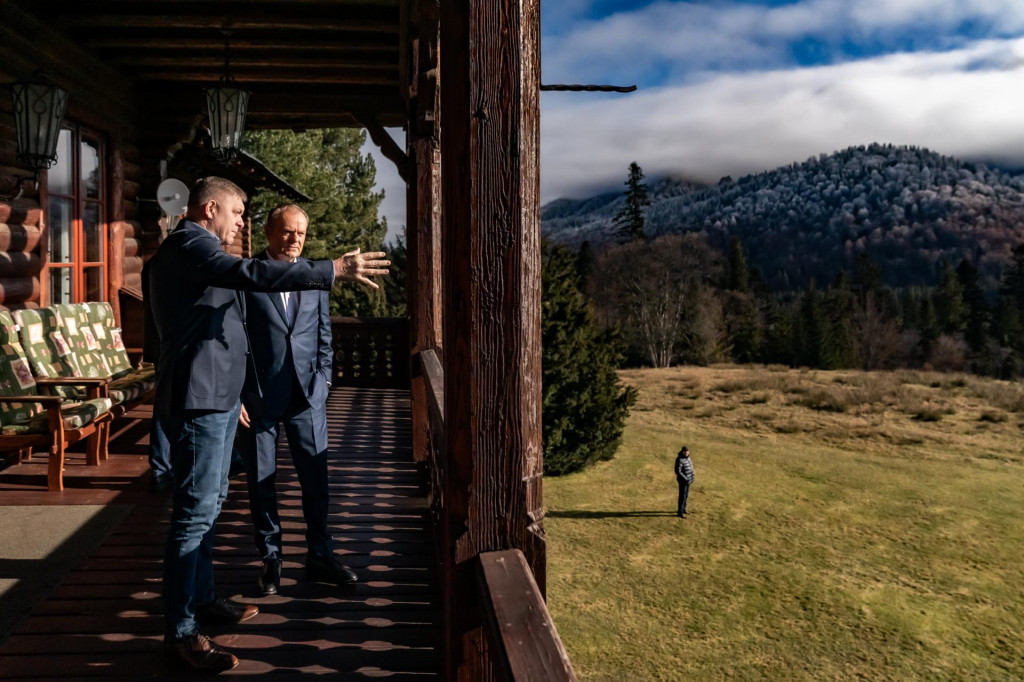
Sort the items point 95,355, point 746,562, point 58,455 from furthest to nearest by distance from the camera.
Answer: point 746,562, point 95,355, point 58,455

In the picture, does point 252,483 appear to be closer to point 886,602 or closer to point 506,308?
point 506,308

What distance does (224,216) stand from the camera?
104 inches

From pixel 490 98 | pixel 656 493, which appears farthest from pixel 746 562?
pixel 490 98

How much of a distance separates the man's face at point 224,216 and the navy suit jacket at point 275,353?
491 millimetres

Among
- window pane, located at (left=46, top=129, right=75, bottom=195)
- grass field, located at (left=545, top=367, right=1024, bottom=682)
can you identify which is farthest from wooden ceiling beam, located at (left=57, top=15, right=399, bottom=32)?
grass field, located at (left=545, top=367, right=1024, bottom=682)

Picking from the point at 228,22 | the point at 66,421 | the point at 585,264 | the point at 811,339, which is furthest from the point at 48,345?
the point at 811,339

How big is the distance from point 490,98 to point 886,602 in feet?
58.6

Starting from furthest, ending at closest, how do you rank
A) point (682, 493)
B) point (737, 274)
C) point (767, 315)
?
point (737, 274) → point (767, 315) → point (682, 493)

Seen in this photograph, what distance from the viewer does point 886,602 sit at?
659 inches

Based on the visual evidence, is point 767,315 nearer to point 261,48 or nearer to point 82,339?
point 261,48

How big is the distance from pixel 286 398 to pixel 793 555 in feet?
60.3

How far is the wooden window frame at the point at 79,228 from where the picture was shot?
6.30 m

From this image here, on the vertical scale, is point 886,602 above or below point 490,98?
below

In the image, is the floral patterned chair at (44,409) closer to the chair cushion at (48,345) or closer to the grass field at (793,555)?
the chair cushion at (48,345)
